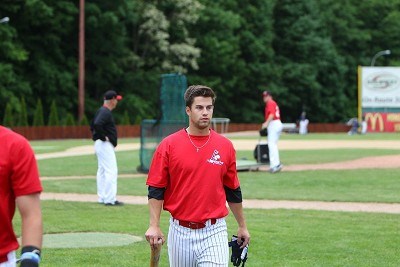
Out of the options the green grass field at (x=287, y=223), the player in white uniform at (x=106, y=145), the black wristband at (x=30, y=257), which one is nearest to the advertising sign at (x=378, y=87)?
the green grass field at (x=287, y=223)

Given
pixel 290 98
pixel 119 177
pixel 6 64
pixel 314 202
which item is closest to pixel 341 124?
pixel 290 98

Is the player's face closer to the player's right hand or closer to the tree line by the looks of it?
the player's right hand

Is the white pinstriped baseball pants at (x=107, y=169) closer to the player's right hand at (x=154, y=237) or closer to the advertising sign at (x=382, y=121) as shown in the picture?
the player's right hand at (x=154, y=237)

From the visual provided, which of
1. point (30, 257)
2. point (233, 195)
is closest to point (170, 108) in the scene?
point (233, 195)

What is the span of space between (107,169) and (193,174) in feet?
31.4

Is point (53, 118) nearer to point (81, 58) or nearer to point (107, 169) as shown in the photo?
point (81, 58)

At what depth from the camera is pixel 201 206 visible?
646 cm

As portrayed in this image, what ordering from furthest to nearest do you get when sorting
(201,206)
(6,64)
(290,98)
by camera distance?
(290,98)
(6,64)
(201,206)

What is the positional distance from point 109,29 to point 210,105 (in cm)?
5988

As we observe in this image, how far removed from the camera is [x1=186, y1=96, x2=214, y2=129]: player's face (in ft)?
21.3

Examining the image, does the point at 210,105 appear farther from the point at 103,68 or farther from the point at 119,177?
the point at 103,68

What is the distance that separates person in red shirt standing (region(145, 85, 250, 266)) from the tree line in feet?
131

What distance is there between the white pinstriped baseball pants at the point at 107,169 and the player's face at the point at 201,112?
942 cm

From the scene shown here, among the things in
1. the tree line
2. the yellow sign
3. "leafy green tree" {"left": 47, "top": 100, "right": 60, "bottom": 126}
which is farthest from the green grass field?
the yellow sign
